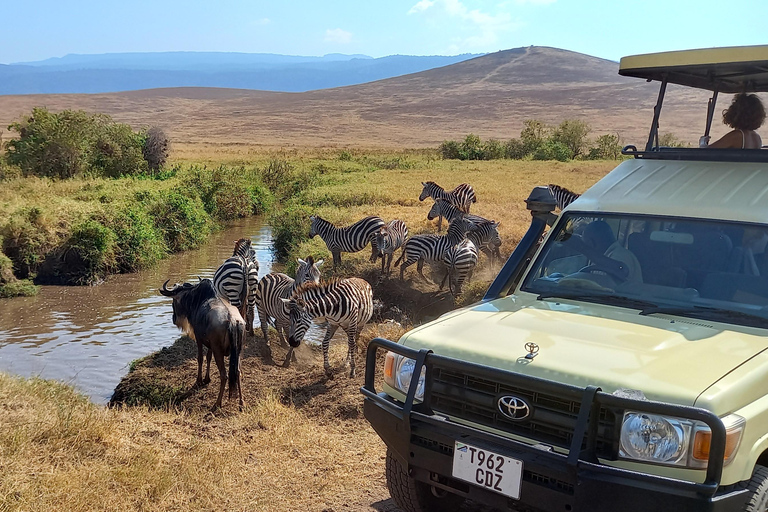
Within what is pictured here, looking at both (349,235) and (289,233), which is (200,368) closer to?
(349,235)

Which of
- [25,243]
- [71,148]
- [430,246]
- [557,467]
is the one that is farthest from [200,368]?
[71,148]

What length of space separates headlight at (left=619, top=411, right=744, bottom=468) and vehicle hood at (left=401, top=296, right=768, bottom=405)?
110 millimetres

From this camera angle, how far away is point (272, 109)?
403ft

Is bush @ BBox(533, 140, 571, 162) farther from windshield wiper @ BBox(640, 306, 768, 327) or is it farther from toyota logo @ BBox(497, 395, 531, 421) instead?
toyota logo @ BBox(497, 395, 531, 421)

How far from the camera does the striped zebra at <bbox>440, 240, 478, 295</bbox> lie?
39.6ft

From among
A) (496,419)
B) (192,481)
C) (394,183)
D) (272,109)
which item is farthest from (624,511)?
(272,109)

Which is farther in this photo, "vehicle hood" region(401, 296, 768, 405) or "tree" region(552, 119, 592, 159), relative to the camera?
"tree" region(552, 119, 592, 159)

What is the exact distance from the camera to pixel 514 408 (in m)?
3.60

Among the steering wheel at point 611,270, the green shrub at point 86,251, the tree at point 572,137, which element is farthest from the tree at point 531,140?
the steering wheel at point 611,270

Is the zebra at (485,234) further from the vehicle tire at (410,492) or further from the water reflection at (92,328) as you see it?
the vehicle tire at (410,492)

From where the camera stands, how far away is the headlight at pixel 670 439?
10.3 feet

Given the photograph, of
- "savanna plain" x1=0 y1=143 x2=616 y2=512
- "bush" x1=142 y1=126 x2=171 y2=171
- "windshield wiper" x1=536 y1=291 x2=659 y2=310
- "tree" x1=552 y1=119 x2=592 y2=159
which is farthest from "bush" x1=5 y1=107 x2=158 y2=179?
"tree" x1=552 y1=119 x2=592 y2=159

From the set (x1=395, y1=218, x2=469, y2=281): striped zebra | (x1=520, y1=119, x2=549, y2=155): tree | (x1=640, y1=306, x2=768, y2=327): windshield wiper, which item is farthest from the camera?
(x1=520, y1=119, x2=549, y2=155): tree

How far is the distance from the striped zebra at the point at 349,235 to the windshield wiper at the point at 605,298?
9.32 metres
